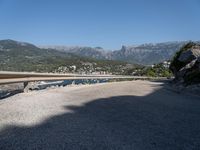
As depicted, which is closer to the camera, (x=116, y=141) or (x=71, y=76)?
(x=116, y=141)

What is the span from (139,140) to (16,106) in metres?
5.39

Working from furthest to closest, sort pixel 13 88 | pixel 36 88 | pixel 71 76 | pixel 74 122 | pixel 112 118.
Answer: pixel 71 76 → pixel 36 88 → pixel 13 88 → pixel 112 118 → pixel 74 122

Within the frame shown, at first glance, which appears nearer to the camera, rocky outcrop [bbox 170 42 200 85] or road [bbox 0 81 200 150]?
road [bbox 0 81 200 150]

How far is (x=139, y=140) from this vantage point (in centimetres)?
627

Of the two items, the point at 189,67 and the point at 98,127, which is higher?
the point at 189,67

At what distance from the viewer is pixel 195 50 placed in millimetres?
39844

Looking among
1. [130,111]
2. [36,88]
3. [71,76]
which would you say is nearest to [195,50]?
[71,76]

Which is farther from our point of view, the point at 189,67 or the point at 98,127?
the point at 189,67

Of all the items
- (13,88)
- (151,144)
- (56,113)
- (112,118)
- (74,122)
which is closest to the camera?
(151,144)

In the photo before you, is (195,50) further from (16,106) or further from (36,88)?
(16,106)

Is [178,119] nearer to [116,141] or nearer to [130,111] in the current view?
[130,111]

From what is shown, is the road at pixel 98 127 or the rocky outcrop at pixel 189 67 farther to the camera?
the rocky outcrop at pixel 189 67

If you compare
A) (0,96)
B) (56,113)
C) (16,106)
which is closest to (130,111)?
(56,113)

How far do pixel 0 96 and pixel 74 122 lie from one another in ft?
26.3
